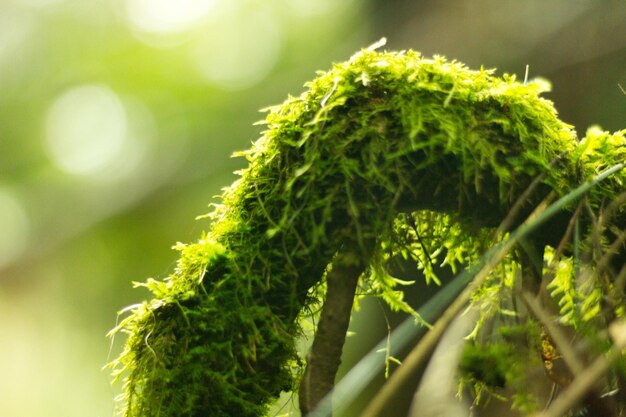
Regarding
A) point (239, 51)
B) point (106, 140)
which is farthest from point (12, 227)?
point (239, 51)

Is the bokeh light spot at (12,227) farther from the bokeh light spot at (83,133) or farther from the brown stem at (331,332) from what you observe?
the brown stem at (331,332)

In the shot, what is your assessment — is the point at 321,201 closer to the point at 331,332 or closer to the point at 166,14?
the point at 331,332

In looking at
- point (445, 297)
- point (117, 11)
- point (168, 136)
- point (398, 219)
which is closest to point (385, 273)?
point (398, 219)

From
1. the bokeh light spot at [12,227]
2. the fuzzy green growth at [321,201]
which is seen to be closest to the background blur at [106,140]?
the bokeh light spot at [12,227]

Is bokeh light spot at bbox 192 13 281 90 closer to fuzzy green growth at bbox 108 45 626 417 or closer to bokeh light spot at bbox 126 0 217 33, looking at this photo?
bokeh light spot at bbox 126 0 217 33

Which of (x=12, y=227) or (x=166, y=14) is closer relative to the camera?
(x=12, y=227)

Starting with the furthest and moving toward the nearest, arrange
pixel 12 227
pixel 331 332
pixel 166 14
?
pixel 166 14 < pixel 12 227 < pixel 331 332
